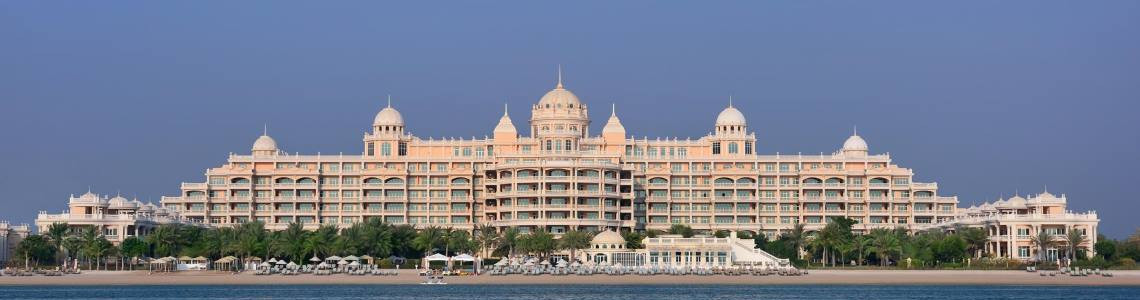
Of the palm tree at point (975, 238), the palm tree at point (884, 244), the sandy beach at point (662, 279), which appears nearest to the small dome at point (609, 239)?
the sandy beach at point (662, 279)

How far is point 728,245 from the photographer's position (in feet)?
567

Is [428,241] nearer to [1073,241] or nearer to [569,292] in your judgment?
[569,292]

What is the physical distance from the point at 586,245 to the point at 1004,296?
49.9 meters

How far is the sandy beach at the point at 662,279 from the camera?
162m

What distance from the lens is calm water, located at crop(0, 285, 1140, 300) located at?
14288 cm

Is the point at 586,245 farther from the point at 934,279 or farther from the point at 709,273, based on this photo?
the point at 934,279

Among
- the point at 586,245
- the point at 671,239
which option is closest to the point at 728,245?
the point at 671,239

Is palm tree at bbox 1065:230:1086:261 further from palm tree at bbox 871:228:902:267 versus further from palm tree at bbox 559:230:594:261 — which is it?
palm tree at bbox 559:230:594:261

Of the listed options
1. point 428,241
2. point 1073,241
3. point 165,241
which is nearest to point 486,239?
point 428,241

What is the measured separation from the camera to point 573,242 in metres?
184

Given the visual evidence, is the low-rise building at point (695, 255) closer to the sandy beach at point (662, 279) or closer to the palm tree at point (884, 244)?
the sandy beach at point (662, 279)

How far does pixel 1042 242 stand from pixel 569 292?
5468 cm

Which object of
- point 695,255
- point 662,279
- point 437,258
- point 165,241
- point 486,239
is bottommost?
point 662,279

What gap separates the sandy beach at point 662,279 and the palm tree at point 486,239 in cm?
2021
